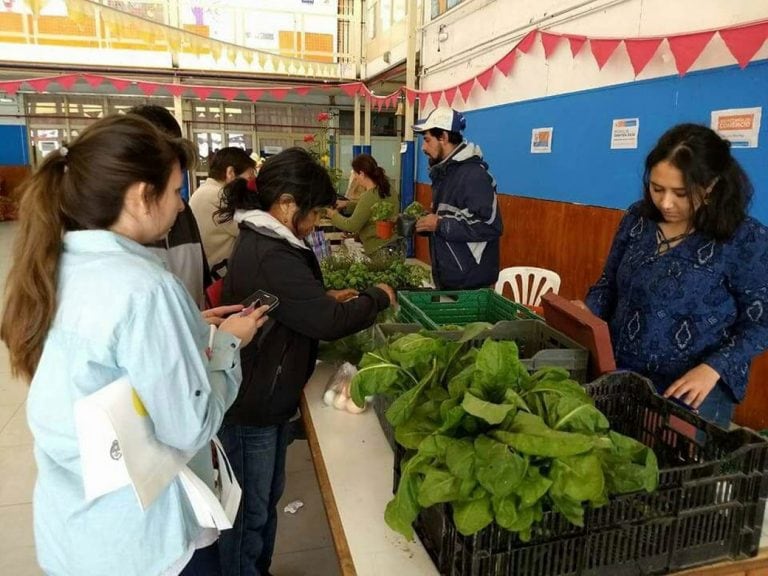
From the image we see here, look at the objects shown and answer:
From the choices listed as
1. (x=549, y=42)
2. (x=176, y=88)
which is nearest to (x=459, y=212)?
Answer: (x=549, y=42)

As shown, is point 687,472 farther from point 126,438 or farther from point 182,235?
point 182,235

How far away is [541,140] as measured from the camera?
4.45 metres

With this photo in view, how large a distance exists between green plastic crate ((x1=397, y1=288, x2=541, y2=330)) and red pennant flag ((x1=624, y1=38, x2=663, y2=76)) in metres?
2.11

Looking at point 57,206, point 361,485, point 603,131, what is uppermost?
point 603,131

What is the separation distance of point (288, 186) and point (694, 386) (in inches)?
43.5

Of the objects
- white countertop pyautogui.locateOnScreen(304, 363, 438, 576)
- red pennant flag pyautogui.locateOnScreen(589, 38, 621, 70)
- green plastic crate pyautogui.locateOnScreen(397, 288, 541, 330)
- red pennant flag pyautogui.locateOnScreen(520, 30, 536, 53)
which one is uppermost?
red pennant flag pyautogui.locateOnScreen(520, 30, 536, 53)

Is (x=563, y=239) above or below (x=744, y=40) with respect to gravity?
below

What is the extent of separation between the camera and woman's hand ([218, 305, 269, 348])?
1.22m

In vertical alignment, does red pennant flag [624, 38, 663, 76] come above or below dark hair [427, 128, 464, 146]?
above

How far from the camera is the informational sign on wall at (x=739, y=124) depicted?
265cm

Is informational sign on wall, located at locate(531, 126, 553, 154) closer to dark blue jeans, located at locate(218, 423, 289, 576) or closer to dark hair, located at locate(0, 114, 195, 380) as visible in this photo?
dark blue jeans, located at locate(218, 423, 289, 576)

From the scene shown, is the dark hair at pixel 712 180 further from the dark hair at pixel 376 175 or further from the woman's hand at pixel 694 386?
the dark hair at pixel 376 175

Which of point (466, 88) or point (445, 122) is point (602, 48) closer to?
point (445, 122)

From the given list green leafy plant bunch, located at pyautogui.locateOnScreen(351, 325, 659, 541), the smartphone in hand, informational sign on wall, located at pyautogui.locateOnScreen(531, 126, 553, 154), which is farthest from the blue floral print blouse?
informational sign on wall, located at pyautogui.locateOnScreen(531, 126, 553, 154)
